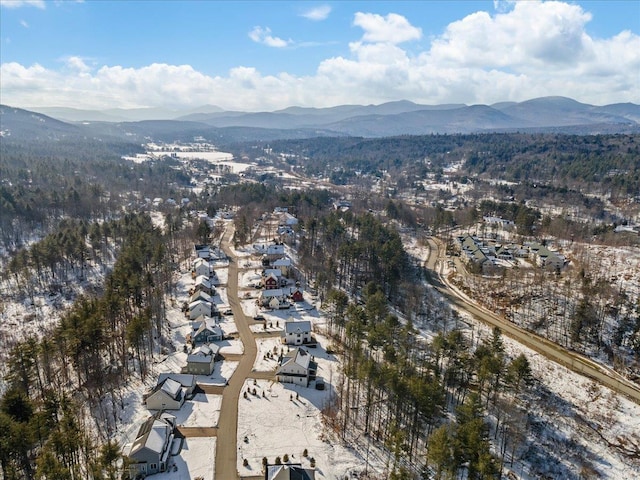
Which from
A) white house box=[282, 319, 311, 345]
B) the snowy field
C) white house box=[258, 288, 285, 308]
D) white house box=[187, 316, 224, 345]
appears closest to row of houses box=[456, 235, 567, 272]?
white house box=[258, 288, 285, 308]

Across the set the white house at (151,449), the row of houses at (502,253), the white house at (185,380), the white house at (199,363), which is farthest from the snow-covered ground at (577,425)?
the row of houses at (502,253)

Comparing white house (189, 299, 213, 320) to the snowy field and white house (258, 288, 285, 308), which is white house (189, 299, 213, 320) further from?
the snowy field

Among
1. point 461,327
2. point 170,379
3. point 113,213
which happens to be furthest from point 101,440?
point 113,213

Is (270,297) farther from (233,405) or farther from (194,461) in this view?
(194,461)

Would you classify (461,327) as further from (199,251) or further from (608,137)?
(608,137)

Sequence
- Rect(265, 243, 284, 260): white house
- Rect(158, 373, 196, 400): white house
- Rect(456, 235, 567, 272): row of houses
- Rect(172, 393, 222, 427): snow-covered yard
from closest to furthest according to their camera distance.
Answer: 1. Rect(172, 393, 222, 427): snow-covered yard
2. Rect(158, 373, 196, 400): white house
3. Rect(456, 235, 567, 272): row of houses
4. Rect(265, 243, 284, 260): white house

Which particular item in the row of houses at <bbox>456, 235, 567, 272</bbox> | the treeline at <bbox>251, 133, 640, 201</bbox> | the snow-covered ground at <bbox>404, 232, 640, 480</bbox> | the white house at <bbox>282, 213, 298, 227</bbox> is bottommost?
the snow-covered ground at <bbox>404, 232, 640, 480</bbox>

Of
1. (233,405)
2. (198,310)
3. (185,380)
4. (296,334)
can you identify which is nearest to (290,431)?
(233,405)
